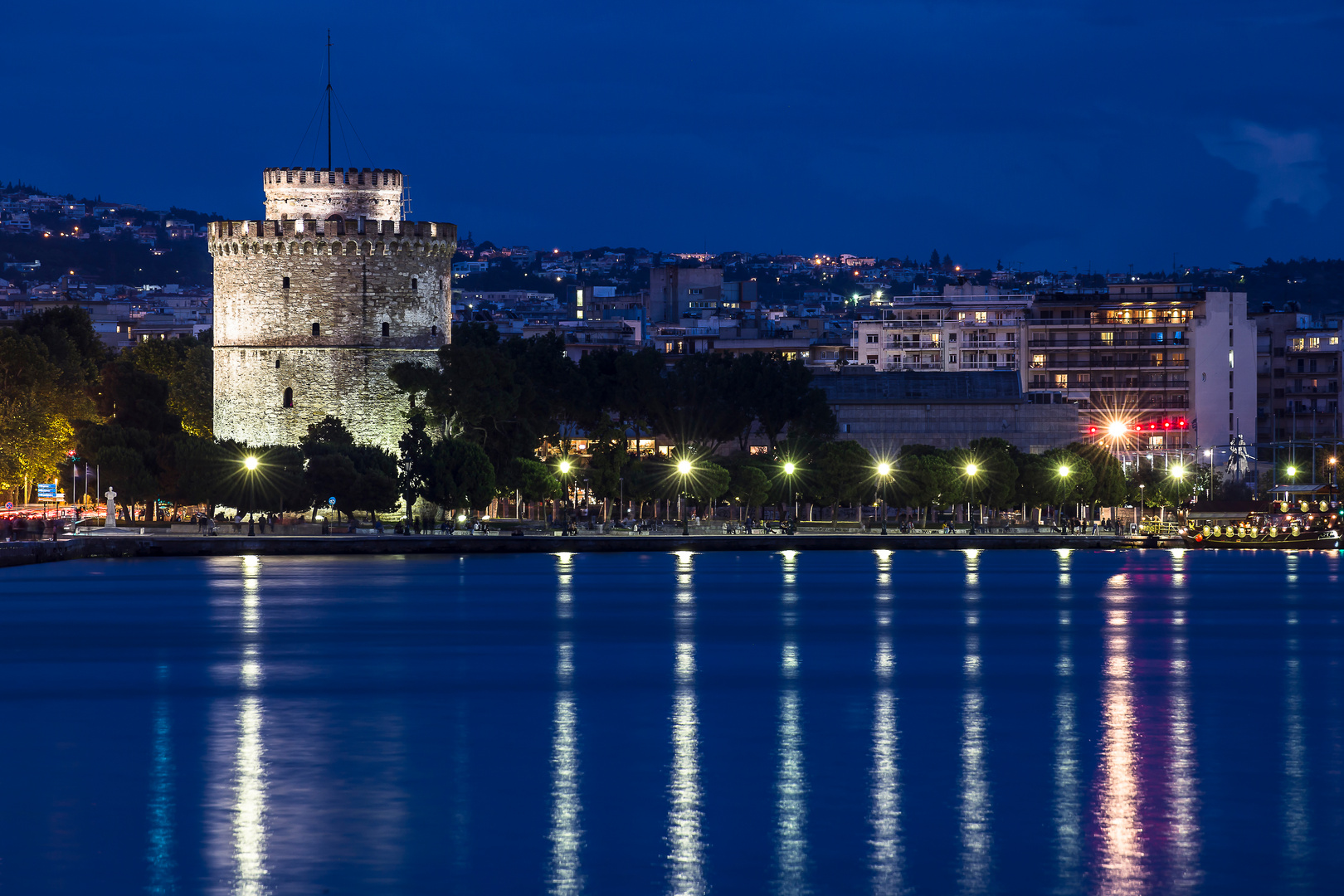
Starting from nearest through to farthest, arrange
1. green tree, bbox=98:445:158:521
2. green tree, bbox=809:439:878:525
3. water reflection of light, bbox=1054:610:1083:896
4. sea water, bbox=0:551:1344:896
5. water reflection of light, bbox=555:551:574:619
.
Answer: water reflection of light, bbox=1054:610:1083:896
sea water, bbox=0:551:1344:896
water reflection of light, bbox=555:551:574:619
green tree, bbox=98:445:158:521
green tree, bbox=809:439:878:525

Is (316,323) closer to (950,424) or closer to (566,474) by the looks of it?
(566,474)

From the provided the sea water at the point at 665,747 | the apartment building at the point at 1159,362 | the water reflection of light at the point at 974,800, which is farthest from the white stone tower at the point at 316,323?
the apartment building at the point at 1159,362

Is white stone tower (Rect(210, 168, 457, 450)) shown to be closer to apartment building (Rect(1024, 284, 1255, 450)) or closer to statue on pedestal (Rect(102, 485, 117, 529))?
statue on pedestal (Rect(102, 485, 117, 529))

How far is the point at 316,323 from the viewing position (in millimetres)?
59875

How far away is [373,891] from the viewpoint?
13438mm

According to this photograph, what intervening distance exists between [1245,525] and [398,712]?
57887 mm

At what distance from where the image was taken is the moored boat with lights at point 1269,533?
73.8m

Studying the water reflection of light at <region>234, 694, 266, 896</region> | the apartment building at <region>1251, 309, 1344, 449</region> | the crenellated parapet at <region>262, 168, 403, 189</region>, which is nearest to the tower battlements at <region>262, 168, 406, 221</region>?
the crenellated parapet at <region>262, 168, 403, 189</region>

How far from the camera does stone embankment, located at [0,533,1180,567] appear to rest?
56166mm

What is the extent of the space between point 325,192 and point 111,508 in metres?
11.4

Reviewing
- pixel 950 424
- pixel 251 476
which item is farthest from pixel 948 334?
pixel 251 476

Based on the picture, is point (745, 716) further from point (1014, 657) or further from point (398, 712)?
point (1014, 657)

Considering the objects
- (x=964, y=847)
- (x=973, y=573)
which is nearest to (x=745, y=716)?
(x=964, y=847)

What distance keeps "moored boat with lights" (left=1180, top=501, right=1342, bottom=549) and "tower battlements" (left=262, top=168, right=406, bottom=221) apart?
30.6 metres
